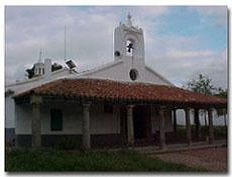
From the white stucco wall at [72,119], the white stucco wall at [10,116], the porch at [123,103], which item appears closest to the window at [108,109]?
the white stucco wall at [72,119]

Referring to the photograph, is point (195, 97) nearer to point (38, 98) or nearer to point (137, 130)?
point (137, 130)

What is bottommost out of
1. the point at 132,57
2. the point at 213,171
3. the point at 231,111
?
the point at 213,171

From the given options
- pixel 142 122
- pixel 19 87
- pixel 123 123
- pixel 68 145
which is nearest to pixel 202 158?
pixel 68 145

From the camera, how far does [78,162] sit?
1175 cm

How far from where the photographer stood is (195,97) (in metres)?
20.3

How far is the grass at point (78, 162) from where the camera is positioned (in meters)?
11.1

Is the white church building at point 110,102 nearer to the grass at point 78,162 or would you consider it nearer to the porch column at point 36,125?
the porch column at point 36,125

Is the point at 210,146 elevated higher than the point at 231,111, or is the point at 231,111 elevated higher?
the point at 231,111

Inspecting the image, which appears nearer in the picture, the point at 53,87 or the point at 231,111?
the point at 231,111

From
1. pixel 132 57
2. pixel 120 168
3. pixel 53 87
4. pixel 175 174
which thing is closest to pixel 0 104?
pixel 120 168

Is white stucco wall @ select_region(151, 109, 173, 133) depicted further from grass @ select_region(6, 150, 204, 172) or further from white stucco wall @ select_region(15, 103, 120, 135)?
grass @ select_region(6, 150, 204, 172)

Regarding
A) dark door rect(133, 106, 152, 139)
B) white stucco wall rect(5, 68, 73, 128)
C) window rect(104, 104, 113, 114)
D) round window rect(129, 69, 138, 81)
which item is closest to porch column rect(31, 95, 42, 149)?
white stucco wall rect(5, 68, 73, 128)

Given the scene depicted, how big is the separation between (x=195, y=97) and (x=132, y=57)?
11.9ft

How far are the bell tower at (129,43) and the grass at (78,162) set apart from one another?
701 cm
